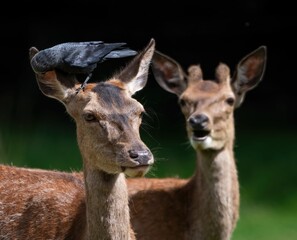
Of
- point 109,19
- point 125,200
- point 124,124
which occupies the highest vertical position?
point 124,124

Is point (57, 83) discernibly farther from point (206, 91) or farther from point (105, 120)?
point (206, 91)

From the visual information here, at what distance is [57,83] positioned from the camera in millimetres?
7363

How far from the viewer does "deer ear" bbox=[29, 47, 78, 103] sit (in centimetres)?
736

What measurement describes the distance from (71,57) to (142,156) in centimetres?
100

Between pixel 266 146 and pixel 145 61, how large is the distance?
6747mm

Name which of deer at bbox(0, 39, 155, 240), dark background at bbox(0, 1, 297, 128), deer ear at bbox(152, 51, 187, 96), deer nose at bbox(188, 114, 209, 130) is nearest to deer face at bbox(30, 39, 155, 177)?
deer at bbox(0, 39, 155, 240)

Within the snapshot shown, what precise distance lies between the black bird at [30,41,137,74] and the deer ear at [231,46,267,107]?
2596 mm

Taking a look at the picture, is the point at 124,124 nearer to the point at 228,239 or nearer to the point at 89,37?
the point at 228,239

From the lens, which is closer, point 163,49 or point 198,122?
point 198,122

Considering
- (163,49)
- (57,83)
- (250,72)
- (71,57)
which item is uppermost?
(71,57)

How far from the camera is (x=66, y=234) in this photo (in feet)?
24.6

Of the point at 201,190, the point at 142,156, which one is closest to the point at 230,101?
the point at 201,190

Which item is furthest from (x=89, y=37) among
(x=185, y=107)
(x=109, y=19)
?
(x=185, y=107)

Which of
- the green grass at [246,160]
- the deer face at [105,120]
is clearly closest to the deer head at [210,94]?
the deer face at [105,120]
